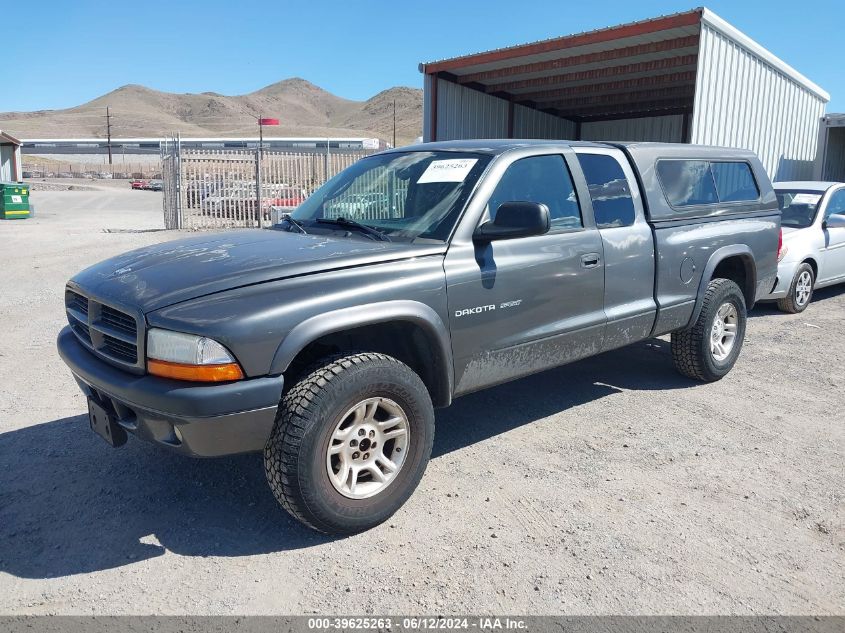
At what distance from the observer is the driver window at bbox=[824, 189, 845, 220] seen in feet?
29.3

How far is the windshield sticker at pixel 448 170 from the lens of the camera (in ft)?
13.0

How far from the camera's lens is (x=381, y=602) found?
9.07 feet

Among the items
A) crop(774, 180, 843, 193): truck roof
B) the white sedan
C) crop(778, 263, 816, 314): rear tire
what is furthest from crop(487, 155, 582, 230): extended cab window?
crop(774, 180, 843, 193): truck roof

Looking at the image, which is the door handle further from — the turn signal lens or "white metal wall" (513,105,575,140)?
"white metal wall" (513,105,575,140)

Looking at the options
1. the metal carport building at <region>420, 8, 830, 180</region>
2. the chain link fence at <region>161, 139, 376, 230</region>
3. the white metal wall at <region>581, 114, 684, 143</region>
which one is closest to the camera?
the metal carport building at <region>420, 8, 830, 180</region>

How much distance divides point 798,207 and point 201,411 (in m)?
8.71

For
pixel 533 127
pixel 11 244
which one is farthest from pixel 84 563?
pixel 533 127

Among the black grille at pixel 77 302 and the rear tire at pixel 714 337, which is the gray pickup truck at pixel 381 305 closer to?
the black grille at pixel 77 302

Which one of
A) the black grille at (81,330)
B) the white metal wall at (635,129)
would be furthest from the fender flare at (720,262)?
the white metal wall at (635,129)

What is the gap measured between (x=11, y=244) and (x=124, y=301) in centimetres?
1371

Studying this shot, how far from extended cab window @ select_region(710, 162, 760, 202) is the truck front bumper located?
422 cm

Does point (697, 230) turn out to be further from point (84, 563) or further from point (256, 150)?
point (256, 150)

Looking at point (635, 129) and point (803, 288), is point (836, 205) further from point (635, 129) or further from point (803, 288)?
point (635, 129)

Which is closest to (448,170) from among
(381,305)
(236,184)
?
(381,305)
